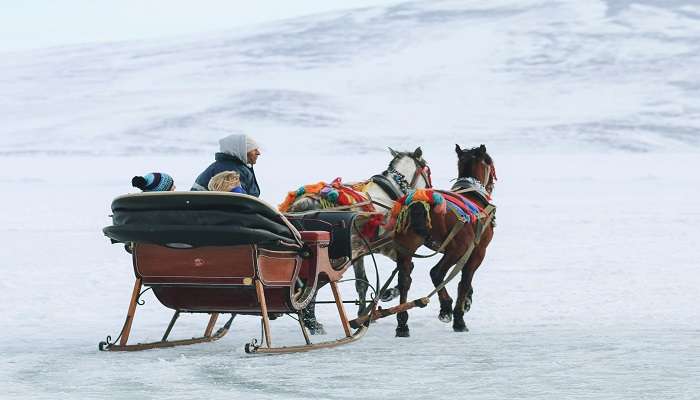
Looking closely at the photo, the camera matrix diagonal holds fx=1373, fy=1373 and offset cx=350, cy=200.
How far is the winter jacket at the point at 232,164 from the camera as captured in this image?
26.1 feet

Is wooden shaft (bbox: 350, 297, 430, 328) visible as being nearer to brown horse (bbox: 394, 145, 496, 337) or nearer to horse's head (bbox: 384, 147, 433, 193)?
brown horse (bbox: 394, 145, 496, 337)

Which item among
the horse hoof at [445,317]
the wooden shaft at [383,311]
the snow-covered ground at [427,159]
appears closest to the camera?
the snow-covered ground at [427,159]

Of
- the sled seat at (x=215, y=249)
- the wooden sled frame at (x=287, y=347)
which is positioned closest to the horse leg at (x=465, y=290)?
the wooden sled frame at (x=287, y=347)

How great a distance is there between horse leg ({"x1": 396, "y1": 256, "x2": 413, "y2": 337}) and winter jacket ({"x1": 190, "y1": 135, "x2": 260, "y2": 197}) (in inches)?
59.0

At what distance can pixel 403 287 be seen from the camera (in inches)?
358

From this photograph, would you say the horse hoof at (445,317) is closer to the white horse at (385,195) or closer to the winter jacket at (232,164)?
the white horse at (385,195)

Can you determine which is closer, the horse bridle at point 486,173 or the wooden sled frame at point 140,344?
the wooden sled frame at point 140,344

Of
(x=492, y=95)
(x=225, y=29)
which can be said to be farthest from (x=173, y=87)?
(x=225, y=29)

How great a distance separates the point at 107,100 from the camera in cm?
6550

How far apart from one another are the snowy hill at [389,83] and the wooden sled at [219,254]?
39.5 meters

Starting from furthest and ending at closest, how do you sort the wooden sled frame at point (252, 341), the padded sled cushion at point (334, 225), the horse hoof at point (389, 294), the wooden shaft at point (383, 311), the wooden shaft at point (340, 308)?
the horse hoof at point (389, 294), the wooden shaft at point (383, 311), the padded sled cushion at point (334, 225), the wooden shaft at point (340, 308), the wooden sled frame at point (252, 341)

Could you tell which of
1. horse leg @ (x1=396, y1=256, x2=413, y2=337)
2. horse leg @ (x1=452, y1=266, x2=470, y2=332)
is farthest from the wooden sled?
horse leg @ (x1=452, y1=266, x2=470, y2=332)

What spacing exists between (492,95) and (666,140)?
44.5 feet

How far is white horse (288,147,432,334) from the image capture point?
902 centimetres
